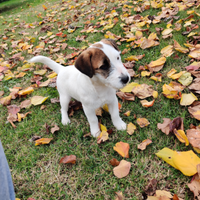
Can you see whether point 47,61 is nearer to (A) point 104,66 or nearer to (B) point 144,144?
(A) point 104,66

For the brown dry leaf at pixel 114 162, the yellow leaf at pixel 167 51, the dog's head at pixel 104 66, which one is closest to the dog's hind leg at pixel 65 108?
the dog's head at pixel 104 66

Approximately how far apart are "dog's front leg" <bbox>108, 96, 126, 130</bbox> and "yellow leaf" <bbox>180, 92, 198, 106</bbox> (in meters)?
0.88

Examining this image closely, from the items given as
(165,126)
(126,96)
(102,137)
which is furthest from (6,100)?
(165,126)

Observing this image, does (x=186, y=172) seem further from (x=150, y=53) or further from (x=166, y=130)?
(x=150, y=53)

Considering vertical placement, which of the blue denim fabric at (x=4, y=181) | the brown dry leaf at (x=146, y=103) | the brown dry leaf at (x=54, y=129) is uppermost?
the blue denim fabric at (x=4, y=181)

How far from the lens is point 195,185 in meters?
1.49

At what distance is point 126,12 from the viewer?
17.0 feet

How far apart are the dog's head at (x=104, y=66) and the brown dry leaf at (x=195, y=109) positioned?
3.35 feet

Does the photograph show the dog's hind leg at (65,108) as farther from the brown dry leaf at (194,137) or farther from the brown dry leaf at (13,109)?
the brown dry leaf at (194,137)

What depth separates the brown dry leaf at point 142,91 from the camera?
101 inches

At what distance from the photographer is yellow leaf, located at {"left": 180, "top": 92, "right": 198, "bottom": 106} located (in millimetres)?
2217

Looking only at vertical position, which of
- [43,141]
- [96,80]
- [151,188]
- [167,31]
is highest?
[96,80]

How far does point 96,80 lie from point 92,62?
23cm

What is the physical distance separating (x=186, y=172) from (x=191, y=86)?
1.34 meters
